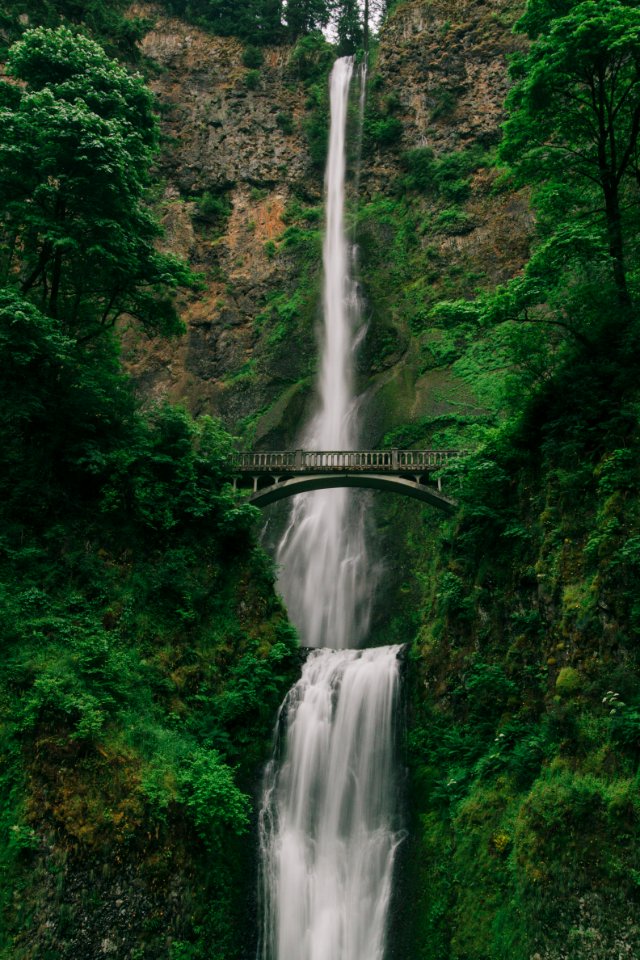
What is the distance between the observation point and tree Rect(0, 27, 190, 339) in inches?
508

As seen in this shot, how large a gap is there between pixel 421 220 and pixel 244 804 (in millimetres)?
29476

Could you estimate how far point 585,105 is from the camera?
12555 mm

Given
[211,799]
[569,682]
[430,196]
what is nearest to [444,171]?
[430,196]

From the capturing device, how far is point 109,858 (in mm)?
9641

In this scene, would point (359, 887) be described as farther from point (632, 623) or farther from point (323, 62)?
point (323, 62)

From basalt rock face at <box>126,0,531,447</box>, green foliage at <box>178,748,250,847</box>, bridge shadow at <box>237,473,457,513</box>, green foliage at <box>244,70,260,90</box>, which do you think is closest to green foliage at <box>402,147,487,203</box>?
basalt rock face at <box>126,0,531,447</box>

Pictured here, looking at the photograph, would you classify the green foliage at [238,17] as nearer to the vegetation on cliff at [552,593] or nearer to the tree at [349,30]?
the tree at [349,30]

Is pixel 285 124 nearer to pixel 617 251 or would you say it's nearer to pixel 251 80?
pixel 251 80

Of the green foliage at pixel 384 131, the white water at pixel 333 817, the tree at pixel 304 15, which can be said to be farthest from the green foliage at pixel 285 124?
the white water at pixel 333 817

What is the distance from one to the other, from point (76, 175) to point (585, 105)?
10239 mm

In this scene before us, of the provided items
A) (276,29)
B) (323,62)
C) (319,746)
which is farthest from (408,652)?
(276,29)

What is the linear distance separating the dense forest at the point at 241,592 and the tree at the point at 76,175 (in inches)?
2.6

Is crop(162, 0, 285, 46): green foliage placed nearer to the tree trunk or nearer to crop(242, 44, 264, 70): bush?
crop(242, 44, 264, 70): bush

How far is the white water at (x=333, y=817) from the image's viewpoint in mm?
11844
